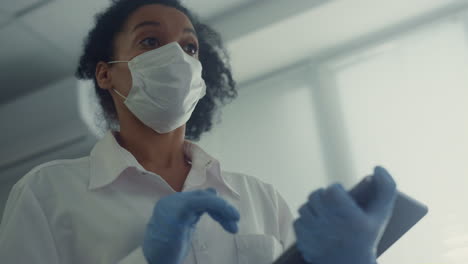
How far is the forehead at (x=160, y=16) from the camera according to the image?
4.67 ft

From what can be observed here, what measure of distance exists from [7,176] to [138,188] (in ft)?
6.72

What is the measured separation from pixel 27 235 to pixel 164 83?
0.53 metres

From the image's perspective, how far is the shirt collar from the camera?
1.18 meters

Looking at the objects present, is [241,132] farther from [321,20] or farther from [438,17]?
[438,17]

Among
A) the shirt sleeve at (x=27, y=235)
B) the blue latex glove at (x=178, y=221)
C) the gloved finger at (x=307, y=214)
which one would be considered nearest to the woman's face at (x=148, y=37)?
the shirt sleeve at (x=27, y=235)

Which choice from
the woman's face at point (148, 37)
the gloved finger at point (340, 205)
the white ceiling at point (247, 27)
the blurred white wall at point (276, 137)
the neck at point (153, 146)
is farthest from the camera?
the white ceiling at point (247, 27)

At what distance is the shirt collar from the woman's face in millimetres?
168

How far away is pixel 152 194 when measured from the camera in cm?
121

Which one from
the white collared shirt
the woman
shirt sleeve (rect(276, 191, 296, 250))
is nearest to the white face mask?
the woman

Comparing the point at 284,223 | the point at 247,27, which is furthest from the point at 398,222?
the point at 247,27

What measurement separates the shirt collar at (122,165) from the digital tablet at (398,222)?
0.42 m

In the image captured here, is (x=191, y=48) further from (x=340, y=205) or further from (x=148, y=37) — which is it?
(x=340, y=205)

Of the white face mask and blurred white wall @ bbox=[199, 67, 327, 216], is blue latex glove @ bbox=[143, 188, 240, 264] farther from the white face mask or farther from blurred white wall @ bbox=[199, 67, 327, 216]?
blurred white wall @ bbox=[199, 67, 327, 216]

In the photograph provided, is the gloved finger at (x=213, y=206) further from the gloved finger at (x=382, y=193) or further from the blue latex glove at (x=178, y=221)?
the gloved finger at (x=382, y=193)
